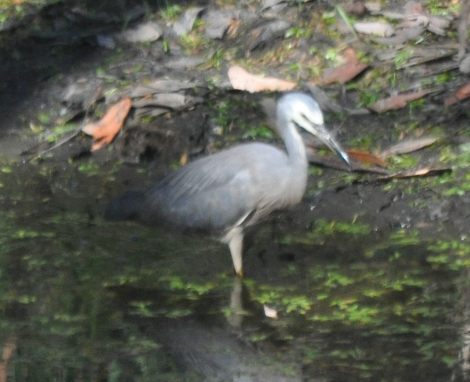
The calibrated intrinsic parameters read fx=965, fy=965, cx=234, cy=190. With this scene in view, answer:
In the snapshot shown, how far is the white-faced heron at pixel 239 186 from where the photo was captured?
22.6 ft

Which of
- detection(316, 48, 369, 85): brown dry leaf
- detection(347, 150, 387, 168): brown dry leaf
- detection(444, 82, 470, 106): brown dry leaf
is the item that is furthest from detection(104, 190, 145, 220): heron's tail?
detection(444, 82, 470, 106): brown dry leaf

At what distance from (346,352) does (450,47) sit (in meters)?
4.83

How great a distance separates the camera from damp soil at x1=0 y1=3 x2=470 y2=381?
18.1 feet

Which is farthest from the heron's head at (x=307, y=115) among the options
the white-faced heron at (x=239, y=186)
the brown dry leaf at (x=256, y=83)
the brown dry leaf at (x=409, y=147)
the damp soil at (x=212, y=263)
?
the brown dry leaf at (x=256, y=83)

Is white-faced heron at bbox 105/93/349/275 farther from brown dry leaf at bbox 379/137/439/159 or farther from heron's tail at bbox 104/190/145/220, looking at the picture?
brown dry leaf at bbox 379/137/439/159

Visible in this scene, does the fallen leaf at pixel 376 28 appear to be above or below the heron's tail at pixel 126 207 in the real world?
above

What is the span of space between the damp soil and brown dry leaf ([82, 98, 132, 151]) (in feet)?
0.29

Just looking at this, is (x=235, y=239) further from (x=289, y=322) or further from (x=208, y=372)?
(x=208, y=372)

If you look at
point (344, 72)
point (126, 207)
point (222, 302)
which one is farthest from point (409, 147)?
point (222, 302)

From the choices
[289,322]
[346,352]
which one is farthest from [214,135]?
[346,352]

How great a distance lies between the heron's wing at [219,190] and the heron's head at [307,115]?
32cm

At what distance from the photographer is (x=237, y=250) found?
7.03 metres

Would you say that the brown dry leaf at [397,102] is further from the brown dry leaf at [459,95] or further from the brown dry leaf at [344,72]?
the brown dry leaf at [344,72]

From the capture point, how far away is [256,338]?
587 centimetres
